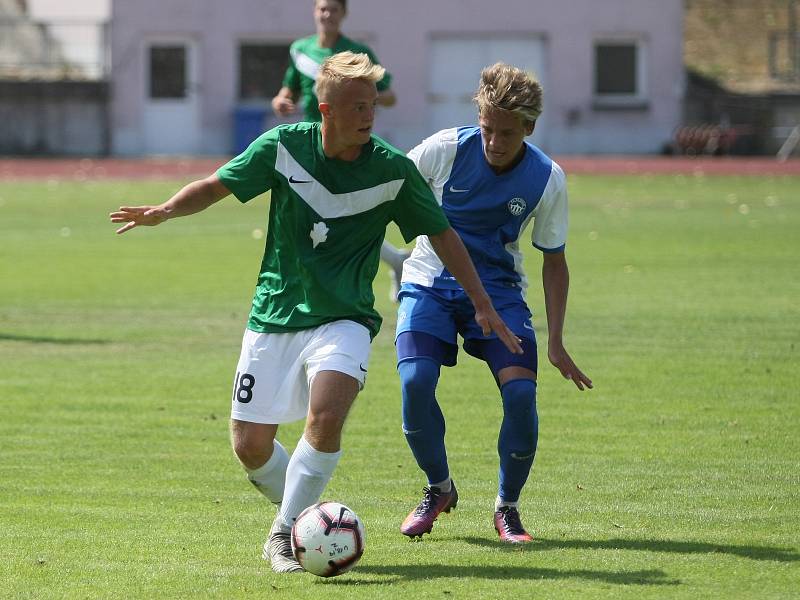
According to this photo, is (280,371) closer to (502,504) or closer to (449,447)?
(502,504)

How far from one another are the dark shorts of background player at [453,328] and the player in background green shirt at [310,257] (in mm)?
491

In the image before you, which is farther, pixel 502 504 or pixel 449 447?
pixel 449 447

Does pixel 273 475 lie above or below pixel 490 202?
below

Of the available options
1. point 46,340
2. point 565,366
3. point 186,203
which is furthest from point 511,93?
point 46,340

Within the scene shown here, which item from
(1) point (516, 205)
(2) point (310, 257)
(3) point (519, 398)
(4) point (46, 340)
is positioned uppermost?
(1) point (516, 205)

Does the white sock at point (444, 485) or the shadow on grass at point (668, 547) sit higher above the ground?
the white sock at point (444, 485)

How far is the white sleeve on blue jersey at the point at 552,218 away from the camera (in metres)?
6.77

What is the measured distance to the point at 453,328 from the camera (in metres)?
6.77

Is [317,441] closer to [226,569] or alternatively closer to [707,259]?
[226,569]

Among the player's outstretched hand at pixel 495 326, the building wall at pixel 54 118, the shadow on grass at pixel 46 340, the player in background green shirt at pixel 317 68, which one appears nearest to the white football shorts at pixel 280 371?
the player's outstretched hand at pixel 495 326

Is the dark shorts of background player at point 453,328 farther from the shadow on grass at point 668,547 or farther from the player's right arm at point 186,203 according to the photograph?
the player's right arm at point 186,203

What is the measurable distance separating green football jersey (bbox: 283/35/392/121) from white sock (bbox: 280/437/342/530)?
25.0ft

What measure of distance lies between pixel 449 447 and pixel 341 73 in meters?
3.27

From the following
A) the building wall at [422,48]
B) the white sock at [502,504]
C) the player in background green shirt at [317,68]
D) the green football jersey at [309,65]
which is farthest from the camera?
the building wall at [422,48]
